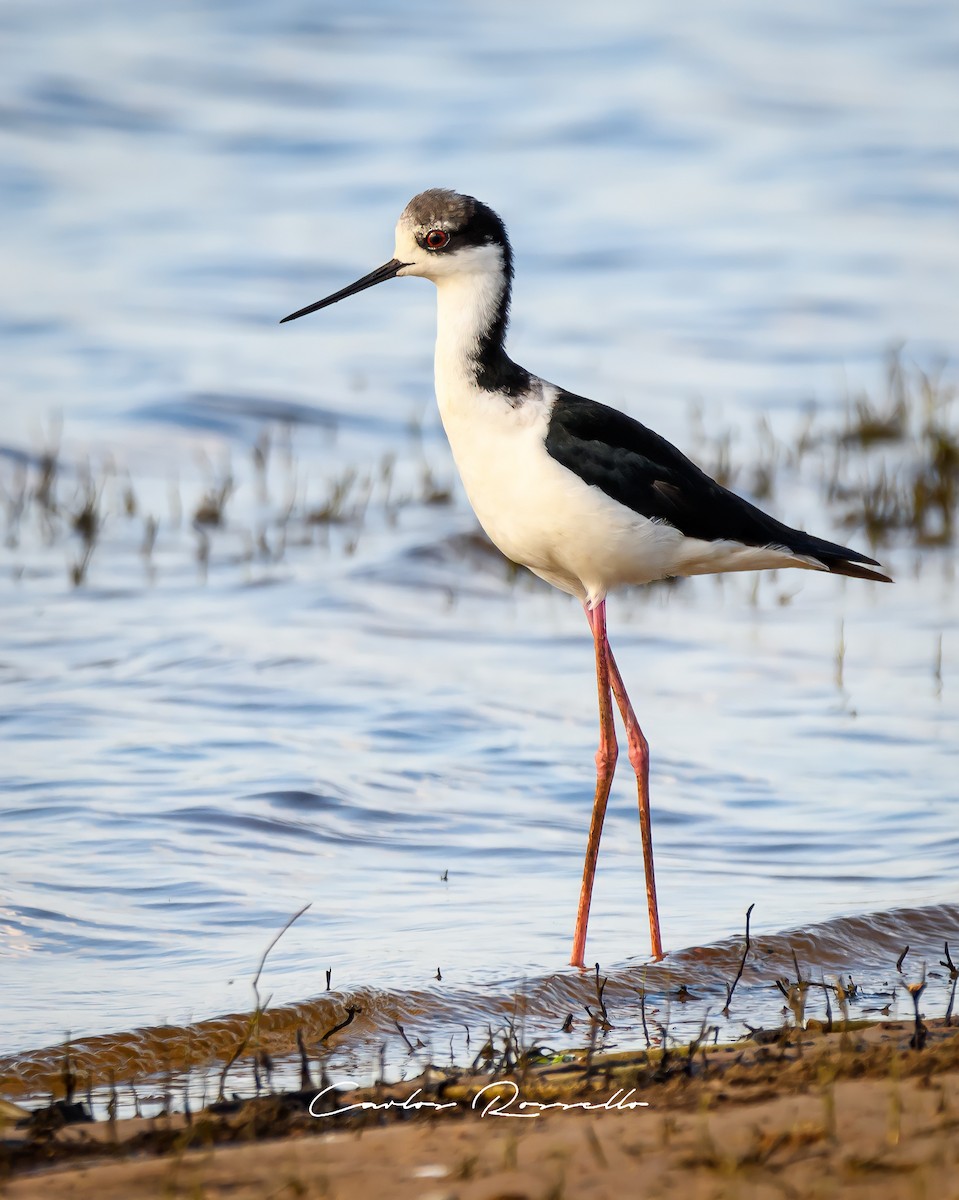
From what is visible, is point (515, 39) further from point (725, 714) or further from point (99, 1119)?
point (99, 1119)

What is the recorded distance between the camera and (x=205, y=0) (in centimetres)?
Result: 2109

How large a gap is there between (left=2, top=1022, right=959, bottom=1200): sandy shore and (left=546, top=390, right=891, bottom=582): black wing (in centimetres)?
175

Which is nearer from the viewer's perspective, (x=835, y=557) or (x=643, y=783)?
(x=835, y=557)

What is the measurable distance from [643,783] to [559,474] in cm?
121

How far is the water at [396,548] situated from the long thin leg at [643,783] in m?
0.10

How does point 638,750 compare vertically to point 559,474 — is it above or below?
below

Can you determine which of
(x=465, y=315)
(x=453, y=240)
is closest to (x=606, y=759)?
(x=465, y=315)

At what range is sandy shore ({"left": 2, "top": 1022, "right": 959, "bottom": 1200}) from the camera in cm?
289

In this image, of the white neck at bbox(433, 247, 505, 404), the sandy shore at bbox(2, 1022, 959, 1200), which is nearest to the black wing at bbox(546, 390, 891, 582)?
the white neck at bbox(433, 247, 505, 404)

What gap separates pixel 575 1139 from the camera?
10.3 feet

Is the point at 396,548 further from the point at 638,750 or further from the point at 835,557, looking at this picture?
the point at 835,557

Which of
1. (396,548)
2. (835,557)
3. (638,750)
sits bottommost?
(638,750)

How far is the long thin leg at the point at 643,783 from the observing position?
5.04 m

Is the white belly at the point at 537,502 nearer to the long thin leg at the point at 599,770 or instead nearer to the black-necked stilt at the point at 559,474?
the black-necked stilt at the point at 559,474
